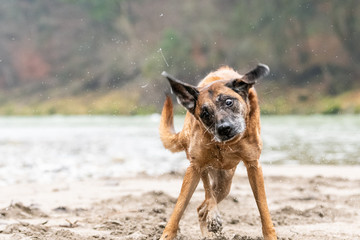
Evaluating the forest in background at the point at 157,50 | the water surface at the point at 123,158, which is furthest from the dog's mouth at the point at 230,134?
the forest in background at the point at 157,50

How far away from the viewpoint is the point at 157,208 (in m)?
5.12

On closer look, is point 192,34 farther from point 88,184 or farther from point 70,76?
point 88,184

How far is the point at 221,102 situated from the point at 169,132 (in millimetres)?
1243

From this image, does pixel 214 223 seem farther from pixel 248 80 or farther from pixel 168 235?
pixel 248 80

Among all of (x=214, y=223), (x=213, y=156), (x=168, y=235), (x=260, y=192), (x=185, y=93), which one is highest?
(x=185, y=93)

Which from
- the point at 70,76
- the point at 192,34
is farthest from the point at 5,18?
the point at 192,34

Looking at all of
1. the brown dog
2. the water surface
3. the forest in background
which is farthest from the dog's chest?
the forest in background

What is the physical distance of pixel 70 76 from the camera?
56.1 m

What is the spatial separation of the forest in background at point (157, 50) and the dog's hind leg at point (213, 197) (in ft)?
36.2

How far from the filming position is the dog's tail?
4.34 meters

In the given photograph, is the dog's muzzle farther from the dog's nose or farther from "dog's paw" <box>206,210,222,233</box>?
"dog's paw" <box>206,210,222,233</box>

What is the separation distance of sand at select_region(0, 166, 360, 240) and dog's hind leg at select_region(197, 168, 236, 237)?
4.4 inches

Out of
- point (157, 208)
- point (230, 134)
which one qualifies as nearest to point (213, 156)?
point (230, 134)

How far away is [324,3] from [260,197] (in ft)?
108
